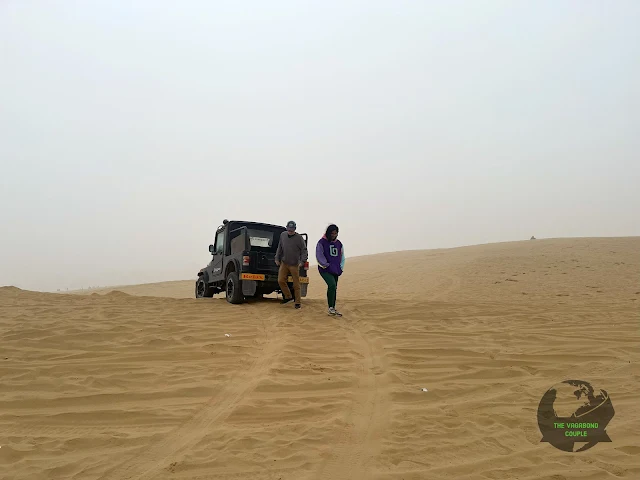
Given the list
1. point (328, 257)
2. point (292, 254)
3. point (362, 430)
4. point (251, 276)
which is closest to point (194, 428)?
point (362, 430)

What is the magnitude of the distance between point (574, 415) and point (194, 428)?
3191mm

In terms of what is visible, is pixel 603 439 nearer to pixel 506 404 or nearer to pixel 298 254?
pixel 506 404

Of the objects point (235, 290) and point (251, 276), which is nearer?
point (251, 276)

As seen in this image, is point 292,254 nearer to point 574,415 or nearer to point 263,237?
point 263,237

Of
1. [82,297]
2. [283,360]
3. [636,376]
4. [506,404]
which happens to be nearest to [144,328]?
[283,360]

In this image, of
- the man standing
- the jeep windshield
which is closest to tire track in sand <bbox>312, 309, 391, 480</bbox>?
the man standing

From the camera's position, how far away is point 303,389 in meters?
4.14

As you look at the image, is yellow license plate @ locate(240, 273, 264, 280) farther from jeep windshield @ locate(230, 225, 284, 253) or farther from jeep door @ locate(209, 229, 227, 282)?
jeep door @ locate(209, 229, 227, 282)

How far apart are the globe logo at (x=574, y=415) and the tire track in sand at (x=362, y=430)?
1.28 metres

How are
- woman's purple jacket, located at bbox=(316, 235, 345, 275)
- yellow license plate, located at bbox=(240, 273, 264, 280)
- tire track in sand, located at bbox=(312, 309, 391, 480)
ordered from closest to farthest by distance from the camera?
tire track in sand, located at bbox=(312, 309, 391, 480)
woman's purple jacket, located at bbox=(316, 235, 345, 275)
yellow license plate, located at bbox=(240, 273, 264, 280)

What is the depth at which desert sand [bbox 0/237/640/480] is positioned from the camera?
2.86 meters

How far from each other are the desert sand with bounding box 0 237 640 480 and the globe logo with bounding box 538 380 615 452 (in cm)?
10

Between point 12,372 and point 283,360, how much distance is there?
2879mm

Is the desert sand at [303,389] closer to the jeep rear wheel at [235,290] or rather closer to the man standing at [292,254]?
the man standing at [292,254]
